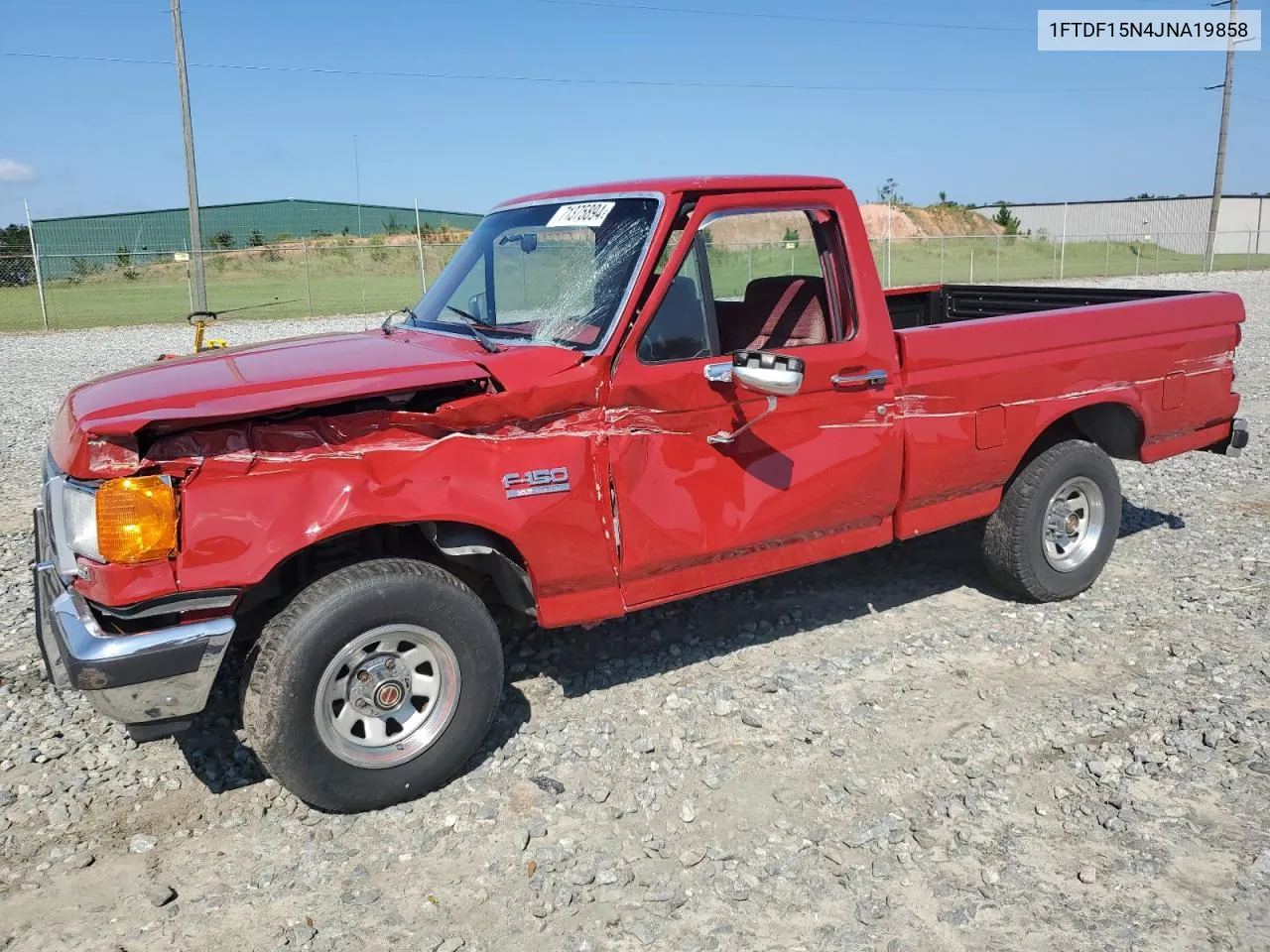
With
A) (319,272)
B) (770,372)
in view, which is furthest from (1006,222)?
(770,372)

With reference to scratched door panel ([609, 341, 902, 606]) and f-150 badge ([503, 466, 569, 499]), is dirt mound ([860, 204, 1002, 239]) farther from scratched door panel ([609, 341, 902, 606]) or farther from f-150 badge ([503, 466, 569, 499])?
f-150 badge ([503, 466, 569, 499])

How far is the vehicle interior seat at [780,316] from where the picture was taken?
453 cm

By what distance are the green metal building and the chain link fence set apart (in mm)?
6014

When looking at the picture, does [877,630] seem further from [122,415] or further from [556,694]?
[122,415]

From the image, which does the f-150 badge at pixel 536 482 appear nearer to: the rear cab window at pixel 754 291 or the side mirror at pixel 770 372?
the rear cab window at pixel 754 291

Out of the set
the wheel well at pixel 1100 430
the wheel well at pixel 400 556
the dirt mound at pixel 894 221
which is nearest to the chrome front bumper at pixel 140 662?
the wheel well at pixel 400 556

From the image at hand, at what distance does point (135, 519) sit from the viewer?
3.09m

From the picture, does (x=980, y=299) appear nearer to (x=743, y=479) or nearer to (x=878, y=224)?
(x=743, y=479)

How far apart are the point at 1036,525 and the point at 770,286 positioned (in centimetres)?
181

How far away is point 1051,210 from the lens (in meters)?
64.2

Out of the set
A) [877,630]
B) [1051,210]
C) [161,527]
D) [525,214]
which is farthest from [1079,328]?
[1051,210]

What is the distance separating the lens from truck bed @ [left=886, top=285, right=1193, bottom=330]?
6.15 metres

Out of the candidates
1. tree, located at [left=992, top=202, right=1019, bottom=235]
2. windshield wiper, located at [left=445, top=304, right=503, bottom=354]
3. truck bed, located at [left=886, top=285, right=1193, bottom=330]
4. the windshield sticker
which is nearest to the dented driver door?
the windshield sticker

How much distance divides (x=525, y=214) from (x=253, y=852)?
2.87 meters
